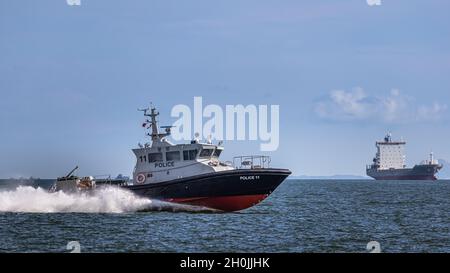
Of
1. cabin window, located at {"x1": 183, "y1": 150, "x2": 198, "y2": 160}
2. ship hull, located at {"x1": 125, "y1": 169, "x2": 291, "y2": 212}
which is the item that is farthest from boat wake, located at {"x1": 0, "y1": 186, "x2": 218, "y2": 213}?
cabin window, located at {"x1": 183, "y1": 150, "x2": 198, "y2": 160}

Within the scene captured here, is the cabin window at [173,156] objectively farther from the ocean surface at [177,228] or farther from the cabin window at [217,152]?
the ocean surface at [177,228]

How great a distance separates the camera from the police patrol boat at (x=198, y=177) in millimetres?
39812

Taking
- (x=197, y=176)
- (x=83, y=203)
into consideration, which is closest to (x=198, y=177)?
(x=197, y=176)

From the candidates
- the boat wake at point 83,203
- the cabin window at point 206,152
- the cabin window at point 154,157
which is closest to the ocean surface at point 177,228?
the boat wake at point 83,203

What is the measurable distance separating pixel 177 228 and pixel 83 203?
43.2 feet

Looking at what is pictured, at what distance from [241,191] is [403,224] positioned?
11.3 metres

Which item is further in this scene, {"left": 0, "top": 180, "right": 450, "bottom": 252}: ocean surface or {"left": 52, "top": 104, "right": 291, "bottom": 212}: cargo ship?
{"left": 52, "top": 104, "right": 291, "bottom": 212}: cargo ship

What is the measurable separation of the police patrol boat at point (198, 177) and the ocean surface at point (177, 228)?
0.87 meters

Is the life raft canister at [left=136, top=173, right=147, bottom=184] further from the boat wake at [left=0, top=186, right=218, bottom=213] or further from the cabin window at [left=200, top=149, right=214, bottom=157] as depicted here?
the cabin window at [left=200, top=149, right=214, bottom=157]

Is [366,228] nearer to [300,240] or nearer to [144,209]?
[300,240]

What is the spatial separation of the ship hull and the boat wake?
719mm

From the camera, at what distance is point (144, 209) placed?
42.6 metres

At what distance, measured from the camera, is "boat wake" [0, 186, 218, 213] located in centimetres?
4200
